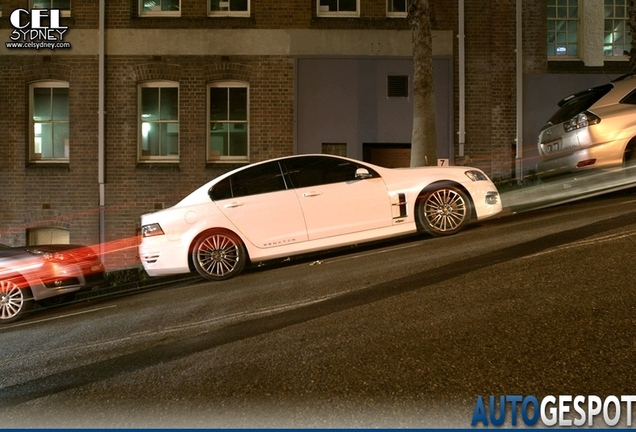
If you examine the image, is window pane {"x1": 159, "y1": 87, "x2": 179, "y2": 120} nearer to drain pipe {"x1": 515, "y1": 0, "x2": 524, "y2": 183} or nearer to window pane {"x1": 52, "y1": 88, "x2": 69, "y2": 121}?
window pane {"x1": 52, "y1": 88, "x2": 69, "y2": 121}

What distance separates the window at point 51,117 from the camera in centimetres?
1919

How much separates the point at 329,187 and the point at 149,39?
33.0 ft

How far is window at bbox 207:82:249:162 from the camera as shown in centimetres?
1897

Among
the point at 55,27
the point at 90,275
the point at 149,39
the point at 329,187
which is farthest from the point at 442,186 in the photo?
the point at 55,27

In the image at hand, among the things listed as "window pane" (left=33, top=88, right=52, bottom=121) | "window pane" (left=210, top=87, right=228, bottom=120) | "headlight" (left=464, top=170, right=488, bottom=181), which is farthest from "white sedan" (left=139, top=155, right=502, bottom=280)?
"window pane" (left=33, top=88, right=52, bottom=121)

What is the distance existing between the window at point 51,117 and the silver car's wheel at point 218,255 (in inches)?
396

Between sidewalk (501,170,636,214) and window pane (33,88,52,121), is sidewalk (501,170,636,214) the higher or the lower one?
the lower one

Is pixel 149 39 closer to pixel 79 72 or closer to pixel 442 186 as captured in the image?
pixel 79 72

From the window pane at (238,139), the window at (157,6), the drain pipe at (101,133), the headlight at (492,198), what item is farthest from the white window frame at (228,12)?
the headlight at (492,198)

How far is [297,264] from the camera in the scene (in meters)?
11.3

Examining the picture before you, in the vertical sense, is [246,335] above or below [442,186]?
below

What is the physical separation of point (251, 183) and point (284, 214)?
690 mm

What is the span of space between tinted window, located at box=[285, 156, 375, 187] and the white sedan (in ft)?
0.05

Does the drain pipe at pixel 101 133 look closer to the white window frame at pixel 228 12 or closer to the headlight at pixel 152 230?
the white window frame at pixel 228 12
